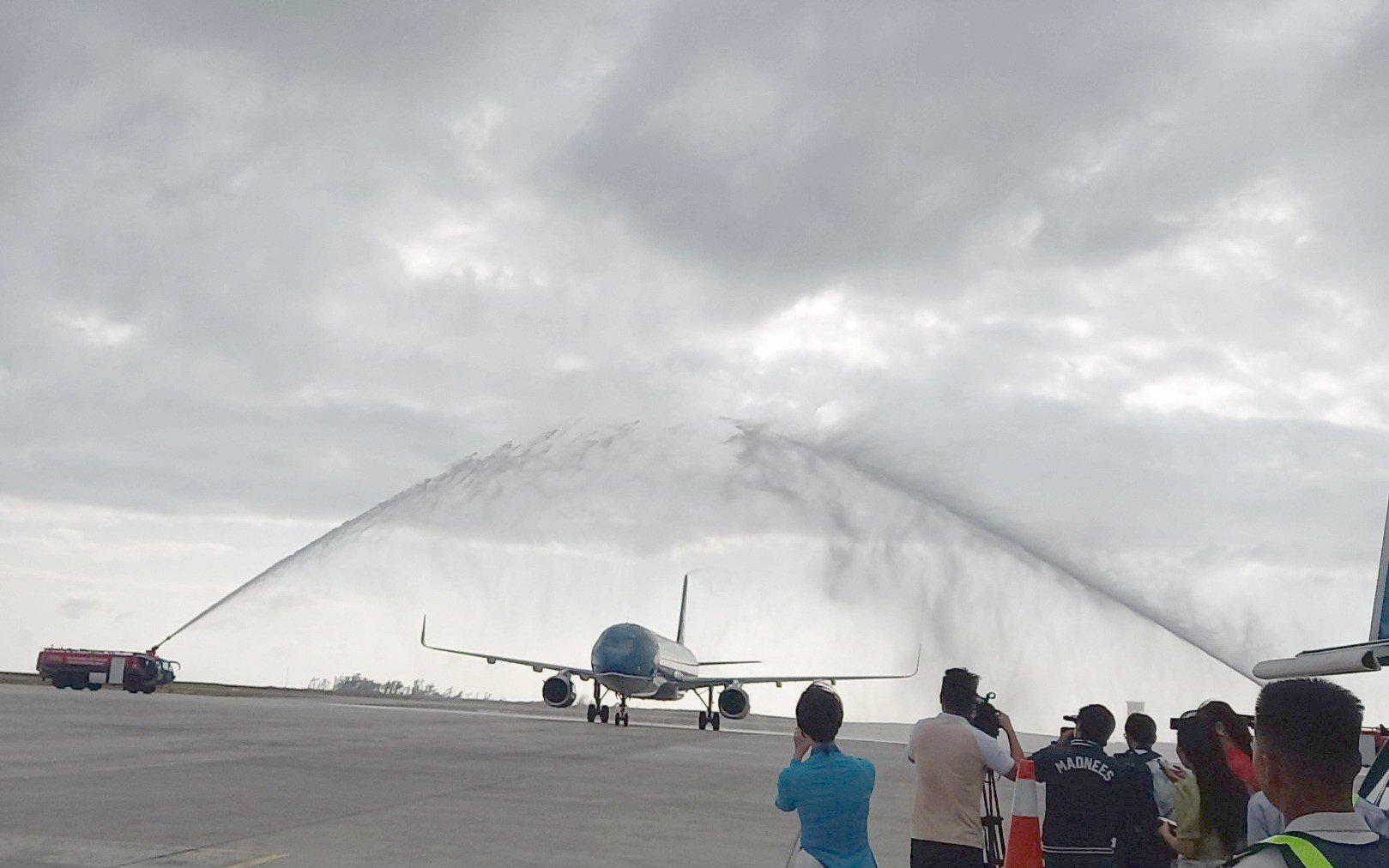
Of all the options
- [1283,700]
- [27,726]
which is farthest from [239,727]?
[1283,700]

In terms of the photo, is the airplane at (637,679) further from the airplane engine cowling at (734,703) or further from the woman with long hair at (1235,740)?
the woman with long hair at (1235,740)

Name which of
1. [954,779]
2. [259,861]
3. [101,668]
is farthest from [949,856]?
[101,668]

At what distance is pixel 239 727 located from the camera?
96.1 ft

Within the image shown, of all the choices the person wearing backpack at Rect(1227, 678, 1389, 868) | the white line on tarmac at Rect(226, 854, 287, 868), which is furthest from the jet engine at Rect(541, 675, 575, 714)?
the person wearing backpack at Rect(1227, 678, 1389, 868)

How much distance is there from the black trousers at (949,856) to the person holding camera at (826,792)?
1.25 meters

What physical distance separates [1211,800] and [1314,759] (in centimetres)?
359

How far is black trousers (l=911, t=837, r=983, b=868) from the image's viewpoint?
6.95 m

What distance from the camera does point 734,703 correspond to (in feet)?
155

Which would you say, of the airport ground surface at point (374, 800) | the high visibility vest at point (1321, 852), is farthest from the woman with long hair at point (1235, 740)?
the airport ground surface at point (374, 800)

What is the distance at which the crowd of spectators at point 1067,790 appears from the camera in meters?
5.68

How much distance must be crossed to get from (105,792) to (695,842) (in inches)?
287

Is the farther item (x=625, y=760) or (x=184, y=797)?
(x=625, y=760)

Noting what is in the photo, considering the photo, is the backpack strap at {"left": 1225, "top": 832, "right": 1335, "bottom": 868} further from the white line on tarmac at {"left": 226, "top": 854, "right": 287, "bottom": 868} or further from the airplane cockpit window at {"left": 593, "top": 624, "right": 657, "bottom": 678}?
the airplane cockpit window at {"left": 593, "top": 624, "right": 657, "bottom": 678}

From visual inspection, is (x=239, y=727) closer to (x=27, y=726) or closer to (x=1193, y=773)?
(x=27, y=726)
